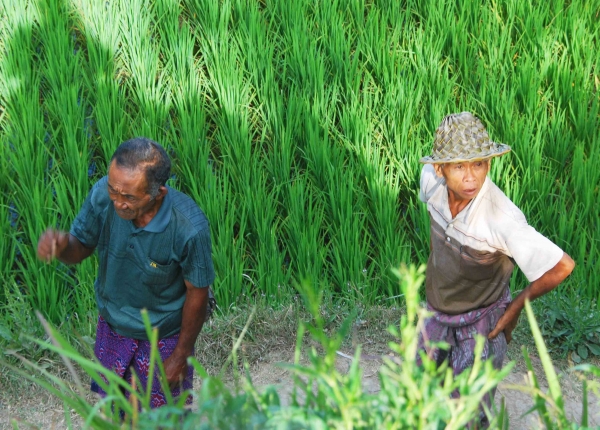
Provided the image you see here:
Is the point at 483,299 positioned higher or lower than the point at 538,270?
lower

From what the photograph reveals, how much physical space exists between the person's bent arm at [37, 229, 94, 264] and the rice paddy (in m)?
1.03

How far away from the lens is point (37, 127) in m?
3.79

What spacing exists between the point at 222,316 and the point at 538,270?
5.67 feet

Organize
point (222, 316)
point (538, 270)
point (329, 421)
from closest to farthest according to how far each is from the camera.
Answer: point (329, 421)
point (538, 270)
point (222, 316)

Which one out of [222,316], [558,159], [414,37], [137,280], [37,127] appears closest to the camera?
[137,280]

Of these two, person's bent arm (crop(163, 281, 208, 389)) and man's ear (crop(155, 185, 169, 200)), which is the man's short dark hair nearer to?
man's ear (crop(155, 185, 169, 200))

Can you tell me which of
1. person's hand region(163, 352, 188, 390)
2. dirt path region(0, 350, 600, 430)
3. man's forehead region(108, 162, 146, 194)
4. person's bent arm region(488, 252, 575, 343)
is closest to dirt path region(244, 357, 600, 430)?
dirt path region(0, 350, 600, 430)

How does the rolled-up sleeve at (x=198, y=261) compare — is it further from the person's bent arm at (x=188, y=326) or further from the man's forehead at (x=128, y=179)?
the man's forehead at (x=128, y=179)

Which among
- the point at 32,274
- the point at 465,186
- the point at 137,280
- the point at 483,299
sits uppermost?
the point at 465,186

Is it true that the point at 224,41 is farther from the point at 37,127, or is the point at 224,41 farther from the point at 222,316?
the point at 222,316

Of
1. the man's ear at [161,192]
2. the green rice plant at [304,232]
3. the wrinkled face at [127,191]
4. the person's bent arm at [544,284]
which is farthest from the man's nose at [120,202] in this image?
the green rice plant at [304,232]

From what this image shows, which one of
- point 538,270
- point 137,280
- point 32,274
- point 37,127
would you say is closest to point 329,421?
point 538,270

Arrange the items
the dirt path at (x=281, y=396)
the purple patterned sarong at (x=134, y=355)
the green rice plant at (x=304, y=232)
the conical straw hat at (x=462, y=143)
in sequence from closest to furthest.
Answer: the conical straw hat at (x=462, y=143), the purple patterned sarong at (x=134, y=355), the dirt path at (x=281, y=396), the green rice plant at (x=304, y=232)

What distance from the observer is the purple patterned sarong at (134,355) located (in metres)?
2.53
